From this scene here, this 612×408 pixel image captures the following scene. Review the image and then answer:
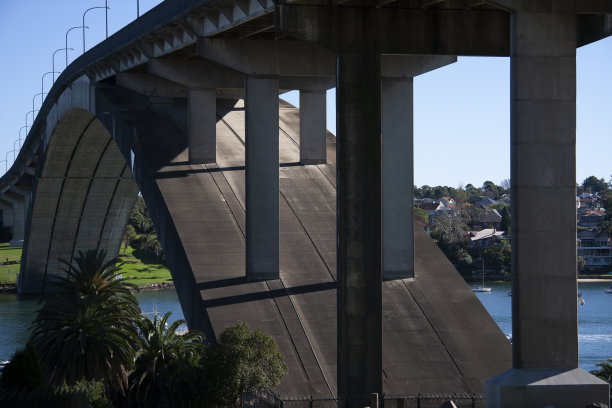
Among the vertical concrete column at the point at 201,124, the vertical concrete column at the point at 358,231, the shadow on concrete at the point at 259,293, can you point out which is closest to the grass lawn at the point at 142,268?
the vertical concrete column at the point at 201,124

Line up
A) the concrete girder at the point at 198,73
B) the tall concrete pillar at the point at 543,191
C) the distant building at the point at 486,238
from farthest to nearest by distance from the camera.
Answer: the distant building at the point at 486,238 → the concrete girder at the point at 198,73 → the tall concrete pillar at the point at 543,191

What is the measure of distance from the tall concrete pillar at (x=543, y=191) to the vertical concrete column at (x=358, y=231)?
18.7 ft

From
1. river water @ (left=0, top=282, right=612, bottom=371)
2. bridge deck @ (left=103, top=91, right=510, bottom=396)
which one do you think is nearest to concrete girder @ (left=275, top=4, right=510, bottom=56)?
bridge deck @ (left=103, top=91, right=510, bottom=396)

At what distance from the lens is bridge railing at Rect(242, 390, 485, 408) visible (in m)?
28.0

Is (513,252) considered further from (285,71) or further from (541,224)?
(285,71)

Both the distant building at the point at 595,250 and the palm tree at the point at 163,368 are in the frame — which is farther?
the distant building at the point at 595,250

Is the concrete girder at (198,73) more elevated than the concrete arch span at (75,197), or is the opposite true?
the concrete girder at (198,73)

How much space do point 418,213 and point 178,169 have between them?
136823mm

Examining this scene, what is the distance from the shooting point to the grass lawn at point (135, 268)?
407 ft

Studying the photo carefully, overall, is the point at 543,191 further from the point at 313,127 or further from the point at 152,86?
the point at 152,86

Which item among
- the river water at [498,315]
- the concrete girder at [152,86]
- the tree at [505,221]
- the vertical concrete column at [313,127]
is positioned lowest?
the river water at [498,315]

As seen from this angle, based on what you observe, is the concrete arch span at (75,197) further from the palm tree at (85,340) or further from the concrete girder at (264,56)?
the palm tree at (85,340)

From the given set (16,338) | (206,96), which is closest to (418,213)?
(16,338)

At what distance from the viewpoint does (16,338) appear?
236 ft
